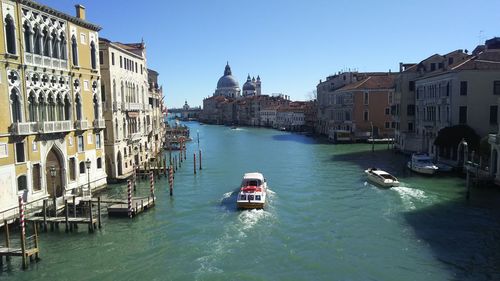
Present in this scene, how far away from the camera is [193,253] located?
15852 mm

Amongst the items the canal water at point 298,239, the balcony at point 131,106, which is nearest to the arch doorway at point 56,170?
the canal water at point 298,239

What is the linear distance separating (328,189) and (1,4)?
746 inches

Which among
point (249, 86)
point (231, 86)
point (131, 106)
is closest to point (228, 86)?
point (231, 86)

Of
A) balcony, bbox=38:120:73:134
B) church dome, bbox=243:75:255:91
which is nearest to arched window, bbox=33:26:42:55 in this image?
balcony, bbox=38:120:73:134

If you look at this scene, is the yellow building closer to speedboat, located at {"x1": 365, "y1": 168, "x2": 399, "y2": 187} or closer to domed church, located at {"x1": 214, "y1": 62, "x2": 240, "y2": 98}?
speedboat, located at {"x1": 365, "y1": 168, "x2": 399, "y2": 187}

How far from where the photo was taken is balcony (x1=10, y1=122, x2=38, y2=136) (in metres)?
18.4

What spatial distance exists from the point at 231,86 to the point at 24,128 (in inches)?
6732

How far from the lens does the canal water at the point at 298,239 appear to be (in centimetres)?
1420

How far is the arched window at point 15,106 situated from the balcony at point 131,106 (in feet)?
39.6

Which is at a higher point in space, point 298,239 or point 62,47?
point 62,47

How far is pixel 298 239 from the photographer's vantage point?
1712cm

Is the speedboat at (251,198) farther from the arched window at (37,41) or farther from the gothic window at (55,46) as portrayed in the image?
the arched window at (37,41)

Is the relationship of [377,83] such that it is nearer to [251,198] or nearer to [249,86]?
[251,198]

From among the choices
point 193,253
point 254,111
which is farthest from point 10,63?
point 254,111
